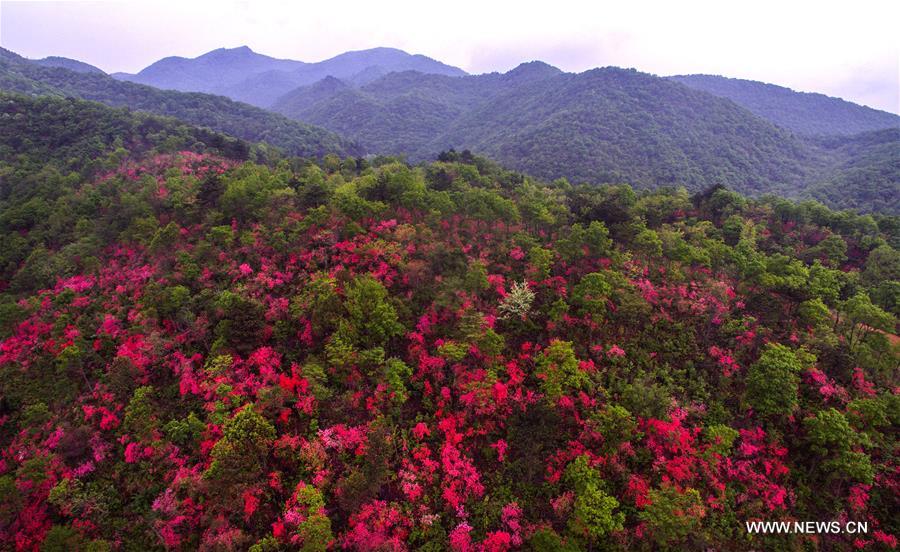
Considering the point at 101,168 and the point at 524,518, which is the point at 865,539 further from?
the point at 101,168

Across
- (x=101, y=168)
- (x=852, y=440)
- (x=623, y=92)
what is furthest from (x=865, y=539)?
(x=623, y=92)

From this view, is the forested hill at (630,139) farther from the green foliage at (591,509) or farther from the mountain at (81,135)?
the green foliage at (591,509)

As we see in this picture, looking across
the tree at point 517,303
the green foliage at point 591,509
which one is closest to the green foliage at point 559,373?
the tree at point 517,303

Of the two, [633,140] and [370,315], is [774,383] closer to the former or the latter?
[370,315]

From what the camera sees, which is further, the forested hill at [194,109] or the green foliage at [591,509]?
the forested hill at [194,109]

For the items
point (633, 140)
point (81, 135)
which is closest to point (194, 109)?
point (81, 135)

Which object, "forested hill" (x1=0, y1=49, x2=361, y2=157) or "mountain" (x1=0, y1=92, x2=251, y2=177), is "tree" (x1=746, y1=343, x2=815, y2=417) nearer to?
"mountain" (x1=0, y1=92, x2=251, y2=177)
